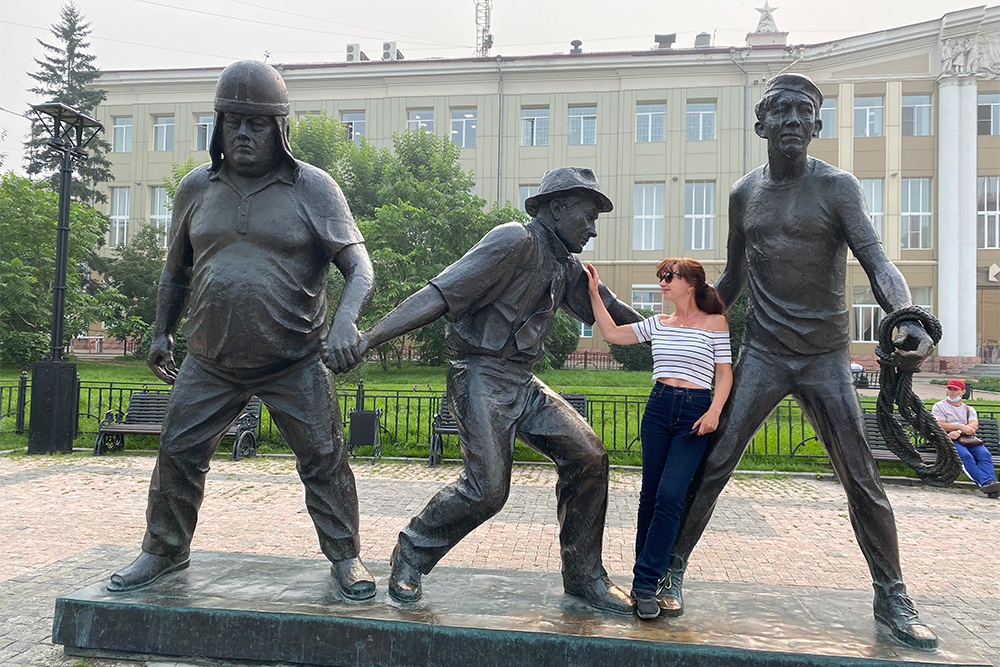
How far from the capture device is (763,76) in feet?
98.3

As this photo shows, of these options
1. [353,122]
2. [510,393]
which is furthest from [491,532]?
[353,122]

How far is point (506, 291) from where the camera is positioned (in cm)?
377

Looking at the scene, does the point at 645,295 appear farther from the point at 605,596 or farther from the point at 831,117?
the point at 605,596

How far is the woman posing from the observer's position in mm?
3543

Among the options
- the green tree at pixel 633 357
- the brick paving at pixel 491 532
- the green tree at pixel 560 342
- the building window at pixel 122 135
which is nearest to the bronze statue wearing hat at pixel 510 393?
the brick paving at pixel 491 532

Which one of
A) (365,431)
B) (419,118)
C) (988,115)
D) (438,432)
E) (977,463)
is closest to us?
(977,463)

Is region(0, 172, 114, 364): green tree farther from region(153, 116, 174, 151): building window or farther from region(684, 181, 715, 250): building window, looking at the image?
region(684, 181, 715, 250): building window

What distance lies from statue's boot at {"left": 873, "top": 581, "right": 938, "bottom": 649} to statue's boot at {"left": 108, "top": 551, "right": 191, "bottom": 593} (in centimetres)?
361

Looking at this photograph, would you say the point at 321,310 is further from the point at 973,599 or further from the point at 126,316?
the point at 126,316

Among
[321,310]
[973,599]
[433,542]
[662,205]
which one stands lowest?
[973,599]

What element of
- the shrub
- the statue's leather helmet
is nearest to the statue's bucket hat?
the statue's leather helmet

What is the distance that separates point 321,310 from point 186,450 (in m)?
0.99

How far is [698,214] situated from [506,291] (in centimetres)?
2922

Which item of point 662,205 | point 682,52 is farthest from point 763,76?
point 662,205
